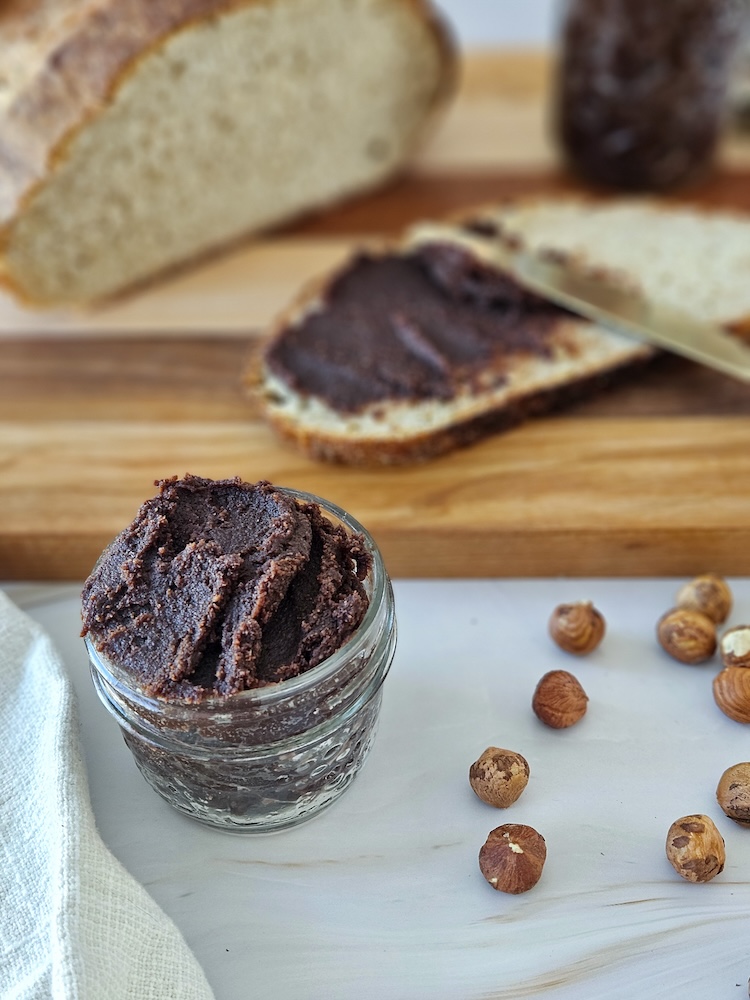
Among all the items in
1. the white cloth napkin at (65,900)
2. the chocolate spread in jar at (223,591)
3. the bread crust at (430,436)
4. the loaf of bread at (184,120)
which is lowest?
the white cloth napkin at (65,900)

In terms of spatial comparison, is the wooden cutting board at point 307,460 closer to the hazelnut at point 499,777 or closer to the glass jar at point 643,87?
the hazelnut at point 499,777

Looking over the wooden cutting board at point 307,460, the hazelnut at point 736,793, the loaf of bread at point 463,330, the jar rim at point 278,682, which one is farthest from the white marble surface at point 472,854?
the loaf of bread at point 463,330

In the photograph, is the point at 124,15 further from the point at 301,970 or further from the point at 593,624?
→ the point at 301,970

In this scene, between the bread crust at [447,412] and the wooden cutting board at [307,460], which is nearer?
the wooden cutting board at [307,460]

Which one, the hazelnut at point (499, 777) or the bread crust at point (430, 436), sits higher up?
the bread crust at point (430, 436)

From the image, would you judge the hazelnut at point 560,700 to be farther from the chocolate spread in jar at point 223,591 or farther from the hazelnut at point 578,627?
the chocolate spread in jar at point 223,591

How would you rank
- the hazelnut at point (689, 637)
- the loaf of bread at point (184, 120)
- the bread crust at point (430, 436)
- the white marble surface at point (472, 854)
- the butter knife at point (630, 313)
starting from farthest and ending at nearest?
the loaf of bread at point (184, 120)
the butter knife at point (630, 313)
the bread crust at point (430, 436)
the hazelnut at point (689, 637)
the white marble surface at point (472, 854)

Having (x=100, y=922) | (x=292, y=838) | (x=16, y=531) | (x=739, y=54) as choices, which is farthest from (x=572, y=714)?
(x=739, y=54)

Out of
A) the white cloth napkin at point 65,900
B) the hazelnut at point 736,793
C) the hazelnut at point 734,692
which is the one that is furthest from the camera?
the hazelnut at point 734,692
